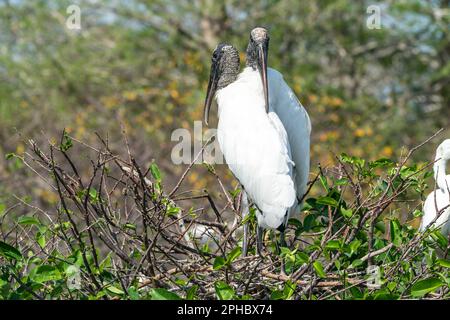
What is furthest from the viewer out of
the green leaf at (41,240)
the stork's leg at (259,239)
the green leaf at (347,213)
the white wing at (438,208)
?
the white wing at (438,208)

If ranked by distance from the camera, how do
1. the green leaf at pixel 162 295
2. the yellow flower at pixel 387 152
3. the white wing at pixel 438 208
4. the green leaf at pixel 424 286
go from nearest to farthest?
the green leaf at pixel 162 295, the green leaf at pixel 424 286, the white wing at pixel 438 208, the yellow flower at pixel 387 152

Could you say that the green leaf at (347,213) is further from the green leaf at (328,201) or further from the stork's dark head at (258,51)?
the stork's dark head at (258,51)

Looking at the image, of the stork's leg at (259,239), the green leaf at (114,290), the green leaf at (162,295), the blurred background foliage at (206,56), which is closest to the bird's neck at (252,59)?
the stork's leg at (259,239)

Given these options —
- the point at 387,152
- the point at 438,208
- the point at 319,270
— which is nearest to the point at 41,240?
the point at 319,270

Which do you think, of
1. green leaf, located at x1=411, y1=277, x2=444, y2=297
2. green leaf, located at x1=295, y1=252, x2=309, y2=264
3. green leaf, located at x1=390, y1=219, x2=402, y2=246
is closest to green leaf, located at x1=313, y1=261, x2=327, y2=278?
green leaf, located at x1=295, y1=252, x2=309, y2=264

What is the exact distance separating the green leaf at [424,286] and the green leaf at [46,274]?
4.41 feet

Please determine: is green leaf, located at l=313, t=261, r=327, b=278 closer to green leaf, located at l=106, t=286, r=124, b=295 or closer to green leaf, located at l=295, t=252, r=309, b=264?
green leaf, located at l=295, t=252, r=309, b=264

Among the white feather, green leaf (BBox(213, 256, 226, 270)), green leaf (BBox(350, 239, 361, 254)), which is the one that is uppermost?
the white feather

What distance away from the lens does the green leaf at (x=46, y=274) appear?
3496 millimetres

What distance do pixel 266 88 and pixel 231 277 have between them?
1.25 m

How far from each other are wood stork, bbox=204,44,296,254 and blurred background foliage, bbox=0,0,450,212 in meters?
7.16

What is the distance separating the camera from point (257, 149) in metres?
4.50

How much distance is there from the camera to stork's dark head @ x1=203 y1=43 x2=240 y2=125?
17.6 feet

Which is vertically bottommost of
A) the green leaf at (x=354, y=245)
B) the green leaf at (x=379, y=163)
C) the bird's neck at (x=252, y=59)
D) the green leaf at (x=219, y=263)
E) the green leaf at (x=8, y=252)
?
the green leaf at (x=219, y=263)
